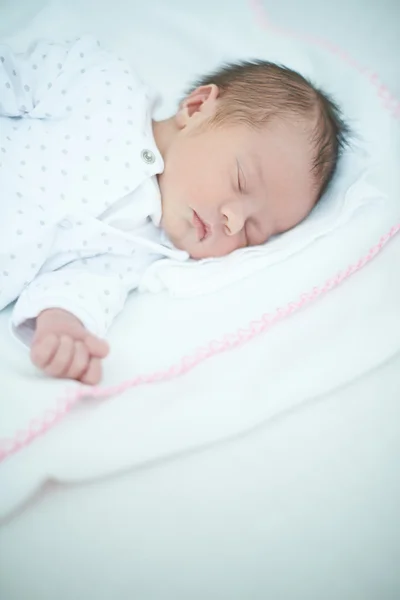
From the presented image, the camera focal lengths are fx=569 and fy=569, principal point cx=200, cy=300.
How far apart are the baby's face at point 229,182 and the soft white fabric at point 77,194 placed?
1.5 inches

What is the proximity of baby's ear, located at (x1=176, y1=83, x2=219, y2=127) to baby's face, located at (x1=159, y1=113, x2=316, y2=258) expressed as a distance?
5 centimetres

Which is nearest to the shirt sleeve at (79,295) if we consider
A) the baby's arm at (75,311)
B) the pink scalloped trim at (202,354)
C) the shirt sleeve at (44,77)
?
the baby's arm at (75,311)

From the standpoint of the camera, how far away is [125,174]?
41.0 inches

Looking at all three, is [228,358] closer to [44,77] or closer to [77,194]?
[77,194]

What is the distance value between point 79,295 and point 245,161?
0.39 m

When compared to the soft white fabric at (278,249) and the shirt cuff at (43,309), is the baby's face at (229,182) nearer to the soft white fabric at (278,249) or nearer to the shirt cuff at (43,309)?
the soft white fabric at (278,249)

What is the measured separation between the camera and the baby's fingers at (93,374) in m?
0.84

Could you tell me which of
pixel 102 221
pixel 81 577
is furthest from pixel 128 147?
pixel 81 577

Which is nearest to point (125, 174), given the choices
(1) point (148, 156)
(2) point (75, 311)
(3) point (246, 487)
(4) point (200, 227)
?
(1) point (148, 156)

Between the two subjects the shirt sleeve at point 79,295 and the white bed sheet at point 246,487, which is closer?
the white bed sheet at point 246,487

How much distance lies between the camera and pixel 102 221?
1053mm

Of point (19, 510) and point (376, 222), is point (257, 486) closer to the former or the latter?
point (19, 510)

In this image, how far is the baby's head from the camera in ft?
3.44

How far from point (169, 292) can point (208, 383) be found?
23 cm
